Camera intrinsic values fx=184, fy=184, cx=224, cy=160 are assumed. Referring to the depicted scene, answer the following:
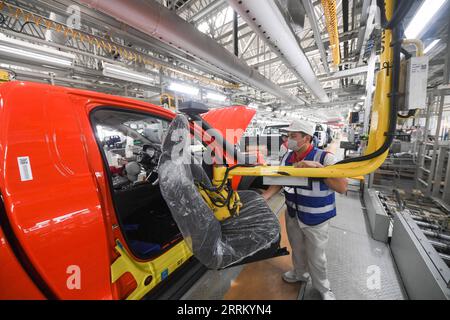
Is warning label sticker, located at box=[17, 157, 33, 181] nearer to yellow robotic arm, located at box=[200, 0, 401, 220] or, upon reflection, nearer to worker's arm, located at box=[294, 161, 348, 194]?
yellow robotic arm, located at box=[200, 0, 401, 220]

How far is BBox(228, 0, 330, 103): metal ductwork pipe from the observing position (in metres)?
1.78

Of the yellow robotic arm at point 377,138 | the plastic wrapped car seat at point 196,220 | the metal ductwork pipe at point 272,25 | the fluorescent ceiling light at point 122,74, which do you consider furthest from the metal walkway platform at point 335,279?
the fluorescent ceiling light at point 122,74

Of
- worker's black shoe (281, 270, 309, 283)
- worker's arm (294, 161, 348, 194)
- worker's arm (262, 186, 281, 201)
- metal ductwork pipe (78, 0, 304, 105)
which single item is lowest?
worker's black shoe (281, 270, 309, 283)

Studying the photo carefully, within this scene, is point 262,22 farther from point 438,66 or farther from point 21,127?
point 438,66

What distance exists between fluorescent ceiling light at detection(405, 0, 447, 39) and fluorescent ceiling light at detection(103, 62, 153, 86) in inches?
171

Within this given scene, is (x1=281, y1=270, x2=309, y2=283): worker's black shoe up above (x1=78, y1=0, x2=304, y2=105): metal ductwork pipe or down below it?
below

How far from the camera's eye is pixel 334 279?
1.92 metres

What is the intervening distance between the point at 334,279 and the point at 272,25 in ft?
9.35

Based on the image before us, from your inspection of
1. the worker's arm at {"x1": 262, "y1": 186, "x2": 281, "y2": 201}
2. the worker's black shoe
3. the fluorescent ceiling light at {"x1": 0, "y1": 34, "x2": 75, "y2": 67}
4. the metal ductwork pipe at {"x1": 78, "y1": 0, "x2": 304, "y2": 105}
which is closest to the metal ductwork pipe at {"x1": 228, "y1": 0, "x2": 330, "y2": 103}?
the metal ductwork pipe at {"x1": 78, "y1": 0, "x2": 304, "y2": 105}

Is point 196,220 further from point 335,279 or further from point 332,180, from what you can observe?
point 335,279

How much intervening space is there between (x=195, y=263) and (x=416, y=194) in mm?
4822

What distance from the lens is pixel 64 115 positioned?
1.02m

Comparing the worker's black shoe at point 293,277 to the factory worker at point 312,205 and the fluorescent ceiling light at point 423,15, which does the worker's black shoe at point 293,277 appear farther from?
the fluorescent ceiling light at point 423,15

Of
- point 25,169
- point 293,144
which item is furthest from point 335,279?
point 25,169
